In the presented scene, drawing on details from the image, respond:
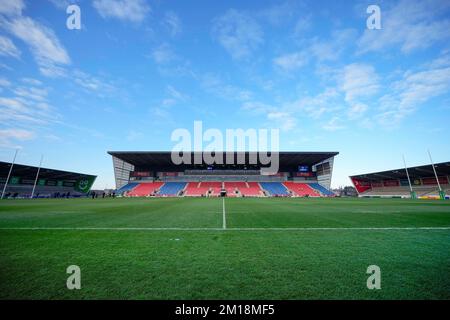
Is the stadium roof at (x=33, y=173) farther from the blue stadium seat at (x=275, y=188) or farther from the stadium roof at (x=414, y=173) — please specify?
the stadium roof at (x=414, y=173)

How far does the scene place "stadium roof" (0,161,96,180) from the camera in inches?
1487

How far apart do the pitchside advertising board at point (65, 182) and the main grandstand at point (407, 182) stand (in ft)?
258

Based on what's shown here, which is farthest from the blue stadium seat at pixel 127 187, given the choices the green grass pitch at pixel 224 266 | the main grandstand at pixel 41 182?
the green grass pitch at pixel 224 266

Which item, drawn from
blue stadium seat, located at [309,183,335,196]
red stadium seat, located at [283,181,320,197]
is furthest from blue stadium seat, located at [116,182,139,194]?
blue stadium seat, located at [309,183,335,196]

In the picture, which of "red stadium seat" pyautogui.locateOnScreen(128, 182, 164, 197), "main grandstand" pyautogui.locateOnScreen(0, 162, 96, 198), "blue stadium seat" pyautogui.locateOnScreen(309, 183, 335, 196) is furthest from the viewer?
"blue stadium seat" pyautogui.locateOnScreen(309, 183, 335, 196)

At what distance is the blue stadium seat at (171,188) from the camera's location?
1940 inches

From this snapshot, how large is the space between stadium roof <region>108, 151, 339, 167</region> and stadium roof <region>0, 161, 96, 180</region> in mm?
12787

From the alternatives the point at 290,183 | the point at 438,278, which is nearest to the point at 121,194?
the point at 290,183

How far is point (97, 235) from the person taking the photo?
5.15 m

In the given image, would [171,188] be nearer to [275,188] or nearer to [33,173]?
[275,188]

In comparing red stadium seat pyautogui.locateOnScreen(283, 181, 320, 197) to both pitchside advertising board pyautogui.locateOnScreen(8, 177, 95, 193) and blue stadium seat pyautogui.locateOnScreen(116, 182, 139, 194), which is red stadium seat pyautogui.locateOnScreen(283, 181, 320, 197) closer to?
blue stadium seat pyautogui.locateOnScreen(116, 182, 139, 194)

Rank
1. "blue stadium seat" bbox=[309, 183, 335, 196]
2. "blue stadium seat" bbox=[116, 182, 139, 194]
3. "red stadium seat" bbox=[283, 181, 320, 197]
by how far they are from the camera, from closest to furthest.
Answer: "red stadium seat" bbox=[283, 181, 320, 197] → "blue stadium seat" bbox=[309, 183, 335, 196] → "blue stadium seat" bbox=[116, 182, 139, 194]
